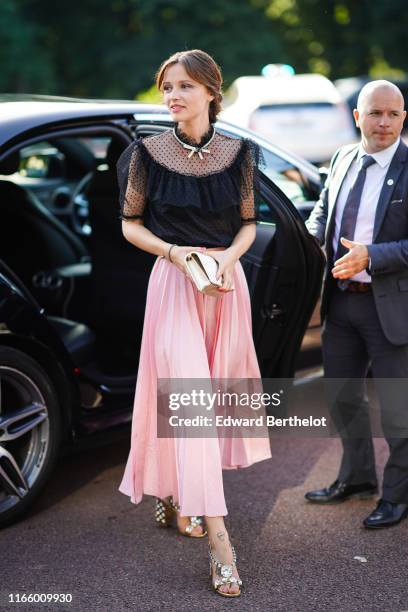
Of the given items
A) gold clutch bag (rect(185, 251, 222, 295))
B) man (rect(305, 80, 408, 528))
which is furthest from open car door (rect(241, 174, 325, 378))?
gold clutch bag (rect(185, 251, 222, 295))

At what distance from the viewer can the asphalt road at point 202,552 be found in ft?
10.6

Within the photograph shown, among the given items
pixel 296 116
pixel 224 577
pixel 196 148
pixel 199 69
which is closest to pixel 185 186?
pixel 196 148

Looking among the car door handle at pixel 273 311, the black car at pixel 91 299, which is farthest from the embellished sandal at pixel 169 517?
the car door handle at pixel 273 311

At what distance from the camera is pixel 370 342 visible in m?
3.84

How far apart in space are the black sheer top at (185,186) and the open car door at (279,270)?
0.69m

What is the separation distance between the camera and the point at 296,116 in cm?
1387

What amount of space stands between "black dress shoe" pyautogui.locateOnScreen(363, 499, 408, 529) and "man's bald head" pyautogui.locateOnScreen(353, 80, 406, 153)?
146 centimetres

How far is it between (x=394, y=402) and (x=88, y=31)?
3170cm

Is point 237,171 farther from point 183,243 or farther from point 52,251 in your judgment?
point 52,251

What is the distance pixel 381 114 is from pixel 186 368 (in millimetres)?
1259

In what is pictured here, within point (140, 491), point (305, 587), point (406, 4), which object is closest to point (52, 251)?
point (140, 491)

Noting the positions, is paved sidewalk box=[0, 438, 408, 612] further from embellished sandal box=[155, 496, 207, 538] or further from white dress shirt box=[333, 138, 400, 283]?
white dress shirt box=[333, 138, 400, 283]

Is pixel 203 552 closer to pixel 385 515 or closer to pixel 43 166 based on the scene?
pixel 385 515

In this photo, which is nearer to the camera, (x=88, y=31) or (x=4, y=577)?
(x=4, y=577)
